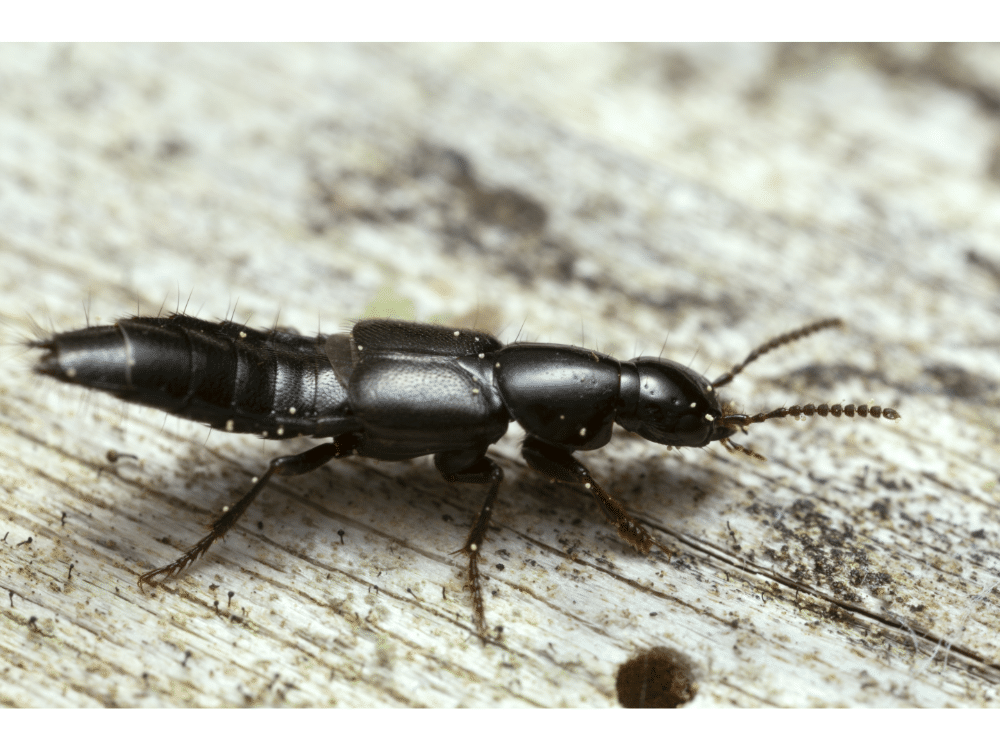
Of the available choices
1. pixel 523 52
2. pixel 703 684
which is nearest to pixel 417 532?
pixel 703 684

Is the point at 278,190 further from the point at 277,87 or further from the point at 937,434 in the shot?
the point at 937,434

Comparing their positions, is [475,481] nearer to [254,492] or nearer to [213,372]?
[254,492]

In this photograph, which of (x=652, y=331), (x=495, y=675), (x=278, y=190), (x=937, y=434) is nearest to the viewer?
(x=495, y=675)

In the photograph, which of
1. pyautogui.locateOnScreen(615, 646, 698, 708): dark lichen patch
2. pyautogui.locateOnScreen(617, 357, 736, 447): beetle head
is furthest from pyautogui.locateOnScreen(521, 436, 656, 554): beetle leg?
pyautogui.locateOnScreen(615, 646, 698, 708): dark lichen patch

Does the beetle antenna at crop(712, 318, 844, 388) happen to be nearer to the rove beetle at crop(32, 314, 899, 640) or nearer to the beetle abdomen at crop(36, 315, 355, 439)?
the rove beetle at crop(32, 314, 899, 640)

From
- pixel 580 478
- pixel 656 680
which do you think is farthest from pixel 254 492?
pixel 656 680

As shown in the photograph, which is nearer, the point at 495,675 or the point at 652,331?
the point at 495,675
